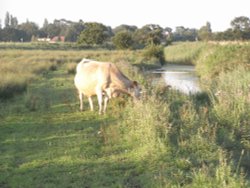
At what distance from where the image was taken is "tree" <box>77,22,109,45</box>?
6662 centimetres

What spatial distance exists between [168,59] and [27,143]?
41382 mm

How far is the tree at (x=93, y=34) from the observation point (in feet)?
219

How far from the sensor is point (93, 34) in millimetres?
67625

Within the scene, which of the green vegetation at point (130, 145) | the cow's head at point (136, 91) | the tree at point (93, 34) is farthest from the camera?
the tree at point (93, 34)

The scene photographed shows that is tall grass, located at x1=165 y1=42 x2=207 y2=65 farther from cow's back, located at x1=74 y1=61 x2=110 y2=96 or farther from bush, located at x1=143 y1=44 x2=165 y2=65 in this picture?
cow's back, located at x1=74 y1=61 x2=110 y2=96

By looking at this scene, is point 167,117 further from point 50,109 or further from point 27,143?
point 50,109

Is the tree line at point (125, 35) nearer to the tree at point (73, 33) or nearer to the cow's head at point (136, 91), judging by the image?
the tree at point (73, 33)

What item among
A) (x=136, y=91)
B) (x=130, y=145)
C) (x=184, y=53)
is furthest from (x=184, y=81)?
(x=184, y=53)

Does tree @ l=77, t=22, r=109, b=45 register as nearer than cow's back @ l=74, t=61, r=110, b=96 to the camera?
No

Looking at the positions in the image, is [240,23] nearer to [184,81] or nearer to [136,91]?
[184,81]

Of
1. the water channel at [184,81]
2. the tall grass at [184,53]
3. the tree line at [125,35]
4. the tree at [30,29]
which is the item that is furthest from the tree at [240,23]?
the tree at [30,29]

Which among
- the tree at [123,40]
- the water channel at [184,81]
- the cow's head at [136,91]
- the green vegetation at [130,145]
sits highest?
→ the tree at [123,40]

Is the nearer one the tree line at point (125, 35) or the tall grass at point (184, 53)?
the tall grass at point (184, 53)

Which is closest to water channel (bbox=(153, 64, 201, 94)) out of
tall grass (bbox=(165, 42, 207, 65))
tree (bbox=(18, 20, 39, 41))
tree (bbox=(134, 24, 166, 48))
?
tall grass (bbox=(165, 42, 207, 65))
